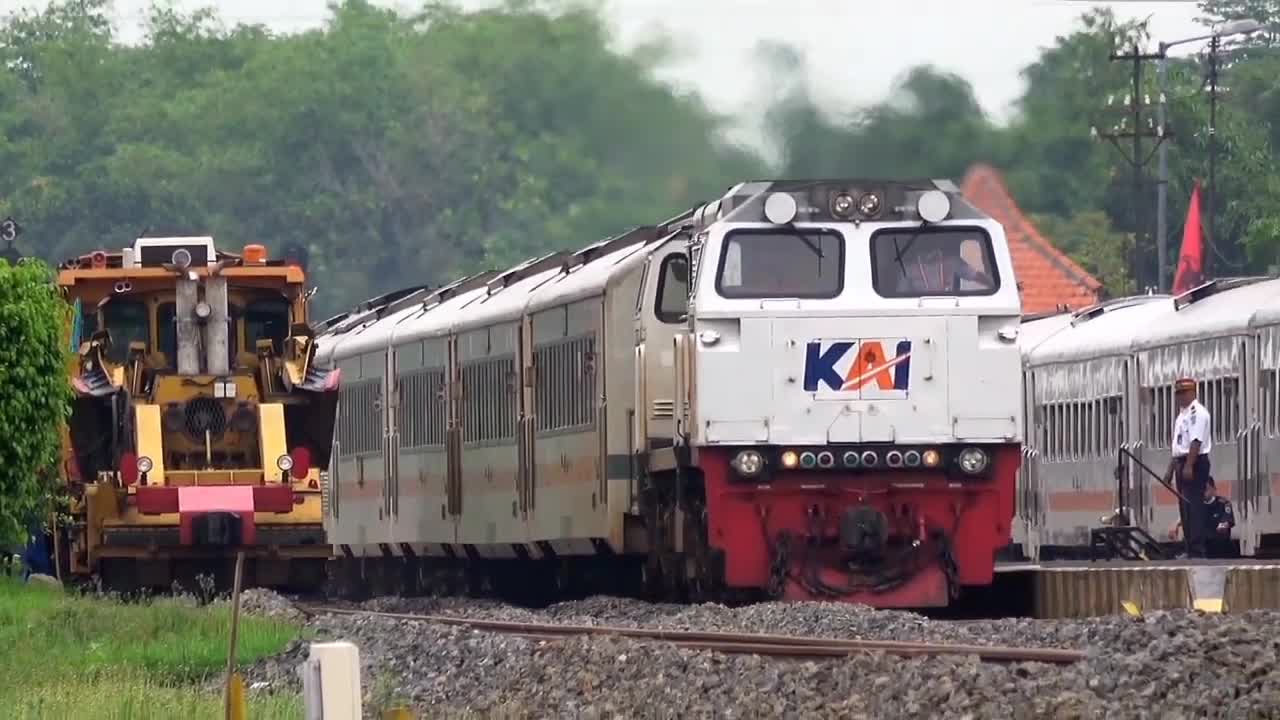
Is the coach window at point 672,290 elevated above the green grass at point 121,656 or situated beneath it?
elevated above

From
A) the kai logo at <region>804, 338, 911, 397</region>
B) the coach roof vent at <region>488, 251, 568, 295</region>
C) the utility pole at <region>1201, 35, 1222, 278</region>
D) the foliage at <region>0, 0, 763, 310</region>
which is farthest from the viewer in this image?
the foliage at <region>0, 0, 763, 310</region>

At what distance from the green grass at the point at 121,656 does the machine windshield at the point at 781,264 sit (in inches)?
148

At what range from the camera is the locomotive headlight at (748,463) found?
1898 cm

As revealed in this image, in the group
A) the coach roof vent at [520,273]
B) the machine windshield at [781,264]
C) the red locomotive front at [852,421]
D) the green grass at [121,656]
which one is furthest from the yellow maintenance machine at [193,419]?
the machine windshield at [781,264]

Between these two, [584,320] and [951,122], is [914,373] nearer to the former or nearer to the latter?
[584,320]

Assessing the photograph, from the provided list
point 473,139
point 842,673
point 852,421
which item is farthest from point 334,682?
point 473,139

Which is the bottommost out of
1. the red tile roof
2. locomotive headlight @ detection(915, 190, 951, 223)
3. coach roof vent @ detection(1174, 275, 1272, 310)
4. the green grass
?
the green grass

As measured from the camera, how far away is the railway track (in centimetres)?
1340

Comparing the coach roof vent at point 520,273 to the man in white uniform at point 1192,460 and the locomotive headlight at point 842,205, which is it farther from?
the locomotive headlight at point 842,205

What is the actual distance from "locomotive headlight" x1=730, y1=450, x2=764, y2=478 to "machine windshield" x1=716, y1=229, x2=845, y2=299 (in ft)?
3.37

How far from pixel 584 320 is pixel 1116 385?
829 cm

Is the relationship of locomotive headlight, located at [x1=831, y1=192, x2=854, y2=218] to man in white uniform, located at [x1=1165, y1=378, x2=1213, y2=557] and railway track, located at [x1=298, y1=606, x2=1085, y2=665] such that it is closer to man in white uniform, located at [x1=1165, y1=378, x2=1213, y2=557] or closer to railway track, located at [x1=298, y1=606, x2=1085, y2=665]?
railway track, located at [x1=298, y1=606, x2=1085, y2=665]

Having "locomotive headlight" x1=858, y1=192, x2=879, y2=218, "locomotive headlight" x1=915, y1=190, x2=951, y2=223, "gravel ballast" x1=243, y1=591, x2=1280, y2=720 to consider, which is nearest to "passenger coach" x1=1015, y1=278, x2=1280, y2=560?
"locomotive headlight" x1=915, y1=190, x2=951, y2=223

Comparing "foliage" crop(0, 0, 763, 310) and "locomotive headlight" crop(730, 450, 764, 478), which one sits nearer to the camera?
"locomotive headlight" crop(730, 450, 764, 478)
